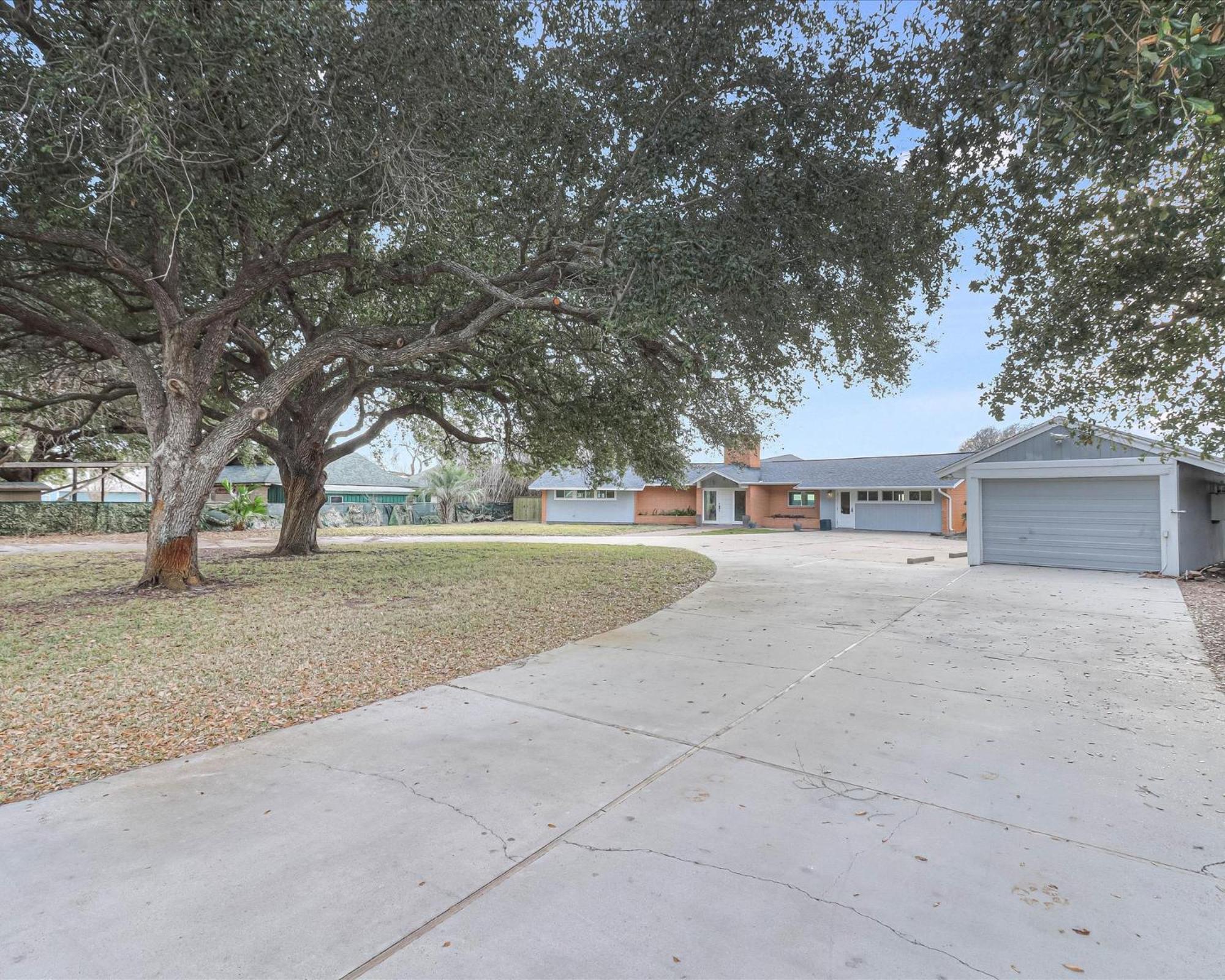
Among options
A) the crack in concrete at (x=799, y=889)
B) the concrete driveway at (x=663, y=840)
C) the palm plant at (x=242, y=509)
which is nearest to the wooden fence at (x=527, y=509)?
the palm plant at (x=242, y=509)

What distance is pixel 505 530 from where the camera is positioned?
2991cm

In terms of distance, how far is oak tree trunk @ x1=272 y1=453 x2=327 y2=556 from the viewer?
45.4 feet

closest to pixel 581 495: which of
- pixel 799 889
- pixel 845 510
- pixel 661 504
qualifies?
pixel 661 504

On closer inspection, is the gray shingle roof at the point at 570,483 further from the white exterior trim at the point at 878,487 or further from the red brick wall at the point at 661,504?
the white exterior trim at the point at 878,487

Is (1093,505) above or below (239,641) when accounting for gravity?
above

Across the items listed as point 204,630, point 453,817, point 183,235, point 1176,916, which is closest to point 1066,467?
point 1176,916

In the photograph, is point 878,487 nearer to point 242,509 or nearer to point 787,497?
point 787,497

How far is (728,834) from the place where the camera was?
2.94m

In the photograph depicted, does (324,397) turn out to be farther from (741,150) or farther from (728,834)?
(728,834)

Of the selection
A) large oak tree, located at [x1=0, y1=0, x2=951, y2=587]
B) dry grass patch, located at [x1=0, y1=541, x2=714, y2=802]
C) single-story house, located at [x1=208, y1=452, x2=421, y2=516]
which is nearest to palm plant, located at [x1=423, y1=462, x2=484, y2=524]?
single-story house, located at [x1=208, y1=452, x2=421, y2=516]

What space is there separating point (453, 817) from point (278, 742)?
1.73m

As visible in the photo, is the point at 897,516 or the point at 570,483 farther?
the point at 570,483

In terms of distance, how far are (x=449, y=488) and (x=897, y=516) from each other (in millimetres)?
24290

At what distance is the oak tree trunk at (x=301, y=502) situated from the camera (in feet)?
45.4
